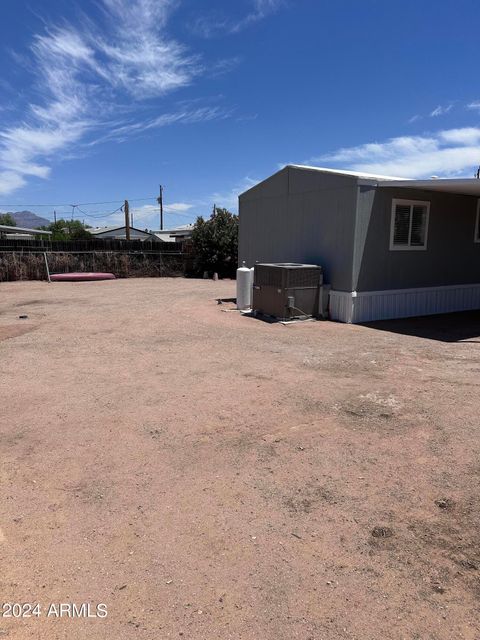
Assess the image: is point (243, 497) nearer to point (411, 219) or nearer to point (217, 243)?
point (411, 219)

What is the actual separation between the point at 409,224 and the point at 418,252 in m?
0.70

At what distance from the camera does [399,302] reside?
10.6 metres

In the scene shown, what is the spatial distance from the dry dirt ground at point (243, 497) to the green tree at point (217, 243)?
16295mm

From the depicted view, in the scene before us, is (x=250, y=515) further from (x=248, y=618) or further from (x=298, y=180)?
(x=298, y=180)

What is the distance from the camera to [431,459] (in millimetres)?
3580

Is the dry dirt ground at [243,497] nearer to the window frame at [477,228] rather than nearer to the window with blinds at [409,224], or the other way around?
the window with blinds at [409,224]

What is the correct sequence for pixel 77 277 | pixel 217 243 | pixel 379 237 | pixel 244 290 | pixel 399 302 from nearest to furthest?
pixel 379 237, pixel 399 302, pixel 244 290, pixel 77 277, pixel 217 243

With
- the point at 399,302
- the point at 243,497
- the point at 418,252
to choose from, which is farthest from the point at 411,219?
the point at 243,497

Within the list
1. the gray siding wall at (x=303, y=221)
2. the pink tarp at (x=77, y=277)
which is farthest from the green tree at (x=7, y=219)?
the gray siding wall at (x=303, y=221)

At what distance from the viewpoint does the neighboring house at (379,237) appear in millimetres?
9695

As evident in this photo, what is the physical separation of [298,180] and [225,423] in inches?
319

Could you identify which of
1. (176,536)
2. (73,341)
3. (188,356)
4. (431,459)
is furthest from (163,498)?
(73,341)

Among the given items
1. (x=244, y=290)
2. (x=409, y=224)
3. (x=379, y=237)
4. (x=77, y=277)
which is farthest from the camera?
(x=77, y=277)

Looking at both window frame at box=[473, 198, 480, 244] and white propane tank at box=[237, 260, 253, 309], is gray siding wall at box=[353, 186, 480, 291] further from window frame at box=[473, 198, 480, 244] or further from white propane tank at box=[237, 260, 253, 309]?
white propane tank at box=[237, 260, 253, 309]
